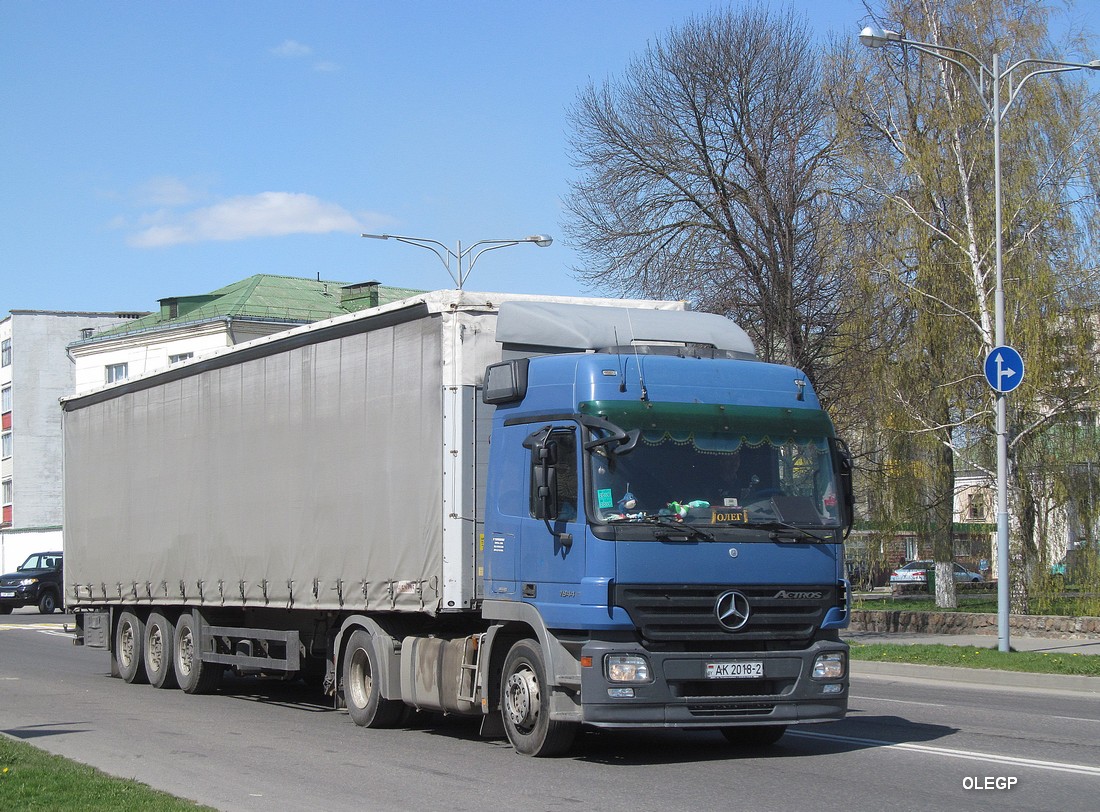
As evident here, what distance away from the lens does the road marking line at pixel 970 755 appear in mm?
9555

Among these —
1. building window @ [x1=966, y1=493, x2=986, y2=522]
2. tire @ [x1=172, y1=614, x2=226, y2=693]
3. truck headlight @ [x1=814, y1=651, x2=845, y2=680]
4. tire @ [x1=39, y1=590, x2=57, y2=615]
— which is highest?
building window @ [x1=966, y1=493, x2=986, y2=522]

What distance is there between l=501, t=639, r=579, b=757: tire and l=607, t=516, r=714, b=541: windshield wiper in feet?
4.37

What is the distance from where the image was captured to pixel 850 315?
2861cm

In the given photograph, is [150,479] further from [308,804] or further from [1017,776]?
[1017,776]

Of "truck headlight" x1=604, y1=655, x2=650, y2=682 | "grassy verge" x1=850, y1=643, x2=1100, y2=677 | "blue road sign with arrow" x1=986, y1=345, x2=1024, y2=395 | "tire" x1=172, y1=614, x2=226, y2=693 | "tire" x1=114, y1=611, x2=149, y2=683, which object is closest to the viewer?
"truck headlight" x1=604, y1=655, x2=650, y2=682

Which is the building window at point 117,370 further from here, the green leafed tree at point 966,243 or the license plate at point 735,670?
the license plate at point 735,670

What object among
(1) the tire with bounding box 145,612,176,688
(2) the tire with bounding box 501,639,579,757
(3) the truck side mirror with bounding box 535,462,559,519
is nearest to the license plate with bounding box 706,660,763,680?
(2) the tire with bounding box 501,639,579,757

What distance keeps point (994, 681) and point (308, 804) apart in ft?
41.0

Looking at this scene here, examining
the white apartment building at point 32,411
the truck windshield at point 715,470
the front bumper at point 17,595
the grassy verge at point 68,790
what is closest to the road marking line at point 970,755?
the truck windshield at point 715,470

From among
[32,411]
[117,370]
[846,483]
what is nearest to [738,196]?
[846,483]

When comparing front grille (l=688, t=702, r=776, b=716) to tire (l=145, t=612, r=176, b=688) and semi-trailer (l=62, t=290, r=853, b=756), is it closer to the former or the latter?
semi-trailer (l=62, t=290, r=853, b=756)

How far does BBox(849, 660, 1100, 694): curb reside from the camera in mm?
17500

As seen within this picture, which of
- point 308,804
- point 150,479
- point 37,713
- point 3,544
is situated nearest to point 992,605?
point 150,479

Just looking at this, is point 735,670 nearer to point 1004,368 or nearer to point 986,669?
point 986,669
